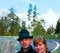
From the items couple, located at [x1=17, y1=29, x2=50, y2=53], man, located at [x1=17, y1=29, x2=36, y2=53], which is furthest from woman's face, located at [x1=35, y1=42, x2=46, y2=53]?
man, located at [x1=17, y1=29, x2=36, y2=53]

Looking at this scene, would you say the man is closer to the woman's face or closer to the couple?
the couple

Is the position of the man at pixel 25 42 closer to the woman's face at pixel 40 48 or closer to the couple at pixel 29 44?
the couple at pixel 29 44

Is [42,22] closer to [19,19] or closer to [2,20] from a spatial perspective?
[19,19]

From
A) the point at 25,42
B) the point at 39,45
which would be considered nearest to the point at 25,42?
the point at 25,42

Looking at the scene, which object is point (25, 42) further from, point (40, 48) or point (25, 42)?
point (40, 48)

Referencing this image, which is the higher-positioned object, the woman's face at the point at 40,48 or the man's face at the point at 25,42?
the man's face at the point at 25,42

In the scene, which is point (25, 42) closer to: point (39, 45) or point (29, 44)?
point (29, 44)

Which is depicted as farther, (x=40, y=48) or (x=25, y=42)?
(x=25, y=42)

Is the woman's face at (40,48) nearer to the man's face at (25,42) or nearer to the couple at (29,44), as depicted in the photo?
the couple at (29,44)

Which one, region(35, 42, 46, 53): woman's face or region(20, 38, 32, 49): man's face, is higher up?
region(20, 38, 32, 49): man's face

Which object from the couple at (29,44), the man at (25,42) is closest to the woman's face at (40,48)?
the couple at (29,44)

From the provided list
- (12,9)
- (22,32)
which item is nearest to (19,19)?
(12,9)

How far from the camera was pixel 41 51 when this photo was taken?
2217 mm

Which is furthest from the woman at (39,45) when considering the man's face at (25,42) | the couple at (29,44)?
the man's face at (25,42)
